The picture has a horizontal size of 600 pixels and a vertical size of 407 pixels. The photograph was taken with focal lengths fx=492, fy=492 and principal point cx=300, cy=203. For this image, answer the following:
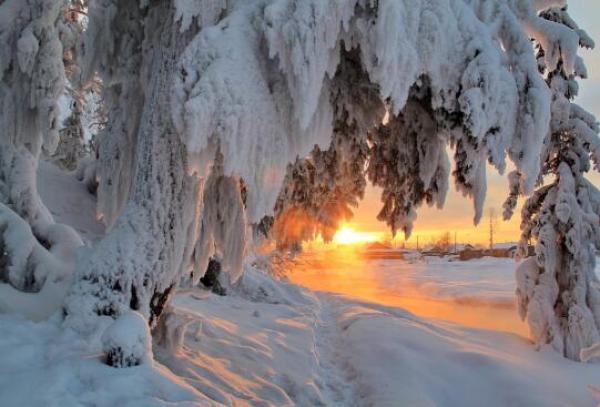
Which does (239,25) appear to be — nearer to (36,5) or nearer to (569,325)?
(36,5)

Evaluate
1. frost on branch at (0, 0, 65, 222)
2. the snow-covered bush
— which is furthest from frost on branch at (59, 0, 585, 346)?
frost on branch at (0, 0, 65, 222)

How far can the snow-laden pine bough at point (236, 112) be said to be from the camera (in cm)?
410

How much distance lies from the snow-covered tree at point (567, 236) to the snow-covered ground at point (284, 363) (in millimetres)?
653

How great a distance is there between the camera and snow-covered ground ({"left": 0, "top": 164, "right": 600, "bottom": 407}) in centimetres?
361

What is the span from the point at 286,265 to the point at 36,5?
1482 cm

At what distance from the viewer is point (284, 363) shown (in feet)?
23.4

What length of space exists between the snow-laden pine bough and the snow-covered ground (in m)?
0.39

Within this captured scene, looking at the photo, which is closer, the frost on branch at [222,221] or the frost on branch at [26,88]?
the frost on branch at [222,221]

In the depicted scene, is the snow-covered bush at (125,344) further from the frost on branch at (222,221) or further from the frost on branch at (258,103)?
the frost on branch at (222,221)

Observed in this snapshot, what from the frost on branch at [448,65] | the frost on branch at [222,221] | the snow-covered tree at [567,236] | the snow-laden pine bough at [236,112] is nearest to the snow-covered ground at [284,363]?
the snow-laden pine bough at [236,112]

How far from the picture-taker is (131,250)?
4.61 meters

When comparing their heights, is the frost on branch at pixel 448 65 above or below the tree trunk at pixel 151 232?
above

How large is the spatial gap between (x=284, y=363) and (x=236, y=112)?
4.44 metres

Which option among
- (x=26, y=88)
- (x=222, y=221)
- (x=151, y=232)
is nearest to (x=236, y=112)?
(x=151, y=232)
